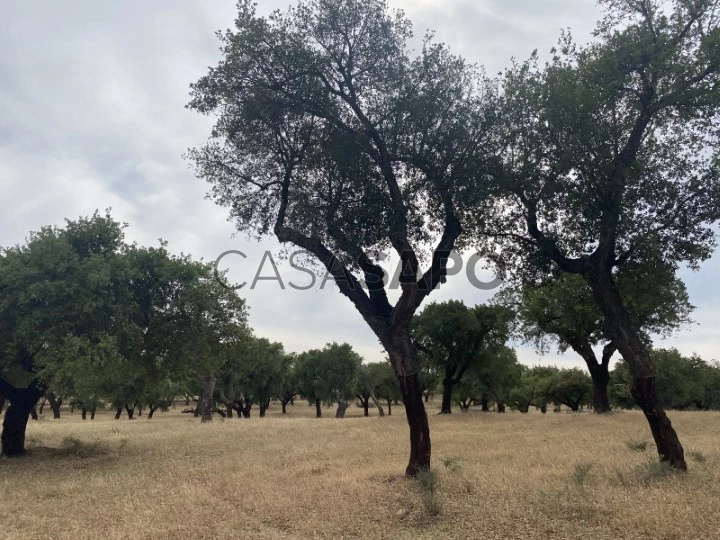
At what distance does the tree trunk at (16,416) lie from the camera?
818 inches

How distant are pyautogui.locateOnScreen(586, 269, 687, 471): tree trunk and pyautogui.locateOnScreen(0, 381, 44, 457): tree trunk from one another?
21876 mm

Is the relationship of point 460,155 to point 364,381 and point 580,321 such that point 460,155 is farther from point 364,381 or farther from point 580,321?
point 364,381

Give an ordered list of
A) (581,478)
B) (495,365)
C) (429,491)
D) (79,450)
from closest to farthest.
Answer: (429,491) → (581,478) → (79,450) → (495,365)

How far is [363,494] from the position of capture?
12.1 metres

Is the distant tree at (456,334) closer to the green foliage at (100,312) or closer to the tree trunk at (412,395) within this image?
the green foliage at (100,312)

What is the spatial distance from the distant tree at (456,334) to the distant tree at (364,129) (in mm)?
30237

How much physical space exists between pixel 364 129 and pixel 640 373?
1036cm

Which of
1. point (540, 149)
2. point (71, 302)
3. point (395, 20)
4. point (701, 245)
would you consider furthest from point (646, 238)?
point (71, 302)

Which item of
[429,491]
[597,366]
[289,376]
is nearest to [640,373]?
[429,491]

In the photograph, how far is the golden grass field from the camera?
9.30 meters

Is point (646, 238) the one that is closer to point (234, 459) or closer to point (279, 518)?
point (279, 518)

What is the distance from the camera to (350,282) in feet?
48.1

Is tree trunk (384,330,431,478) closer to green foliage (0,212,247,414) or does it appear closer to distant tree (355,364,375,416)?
green foliage (0,212,247,414)

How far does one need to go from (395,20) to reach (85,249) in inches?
591
